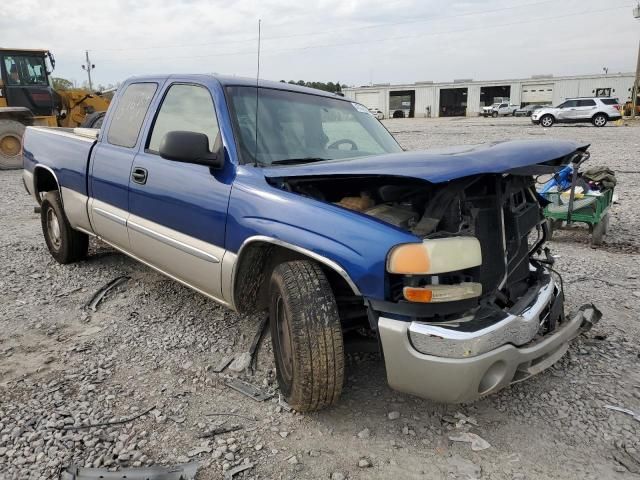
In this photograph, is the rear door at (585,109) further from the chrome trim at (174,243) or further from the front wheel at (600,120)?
the chrome trim at (174,243)

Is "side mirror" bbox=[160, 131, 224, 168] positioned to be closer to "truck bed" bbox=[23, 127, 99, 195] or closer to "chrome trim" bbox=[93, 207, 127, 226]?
"chrome trim" bbox=[93, 207, 127, 226]

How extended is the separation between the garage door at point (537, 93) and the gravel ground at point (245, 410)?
64051 millimetres

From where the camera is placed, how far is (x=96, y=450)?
249 cm

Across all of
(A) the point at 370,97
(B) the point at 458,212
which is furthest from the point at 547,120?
(A) the point at 370,97

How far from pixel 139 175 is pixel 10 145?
1196 centimetres

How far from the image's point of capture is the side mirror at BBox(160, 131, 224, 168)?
289 cm

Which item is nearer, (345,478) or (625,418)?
(345,478)

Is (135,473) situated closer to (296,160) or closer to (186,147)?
(186,147)

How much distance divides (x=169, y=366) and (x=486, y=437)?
1957 mm

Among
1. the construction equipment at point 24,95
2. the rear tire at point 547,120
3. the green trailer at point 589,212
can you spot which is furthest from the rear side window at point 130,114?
the rear tire at point 547,120

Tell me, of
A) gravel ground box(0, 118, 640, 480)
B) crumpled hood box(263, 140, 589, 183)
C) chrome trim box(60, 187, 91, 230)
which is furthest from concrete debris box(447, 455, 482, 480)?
Answer: chrome trim box(60, 187, 91, 230)

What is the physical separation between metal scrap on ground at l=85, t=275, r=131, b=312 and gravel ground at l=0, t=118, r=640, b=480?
9 cm

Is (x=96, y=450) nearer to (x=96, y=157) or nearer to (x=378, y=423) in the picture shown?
(x=378, y=423)

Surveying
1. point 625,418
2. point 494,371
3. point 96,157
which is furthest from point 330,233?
point 96,157
